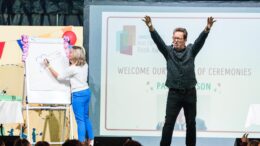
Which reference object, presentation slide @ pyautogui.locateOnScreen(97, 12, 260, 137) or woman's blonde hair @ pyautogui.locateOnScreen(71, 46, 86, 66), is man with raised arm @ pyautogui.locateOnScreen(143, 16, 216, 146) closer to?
woman's blonde hair @ pyautogui.locateOnScreen(71, 46, 86, 66)

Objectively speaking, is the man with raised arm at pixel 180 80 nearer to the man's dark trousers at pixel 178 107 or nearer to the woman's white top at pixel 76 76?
the man's dark trousers at pixel 178 107

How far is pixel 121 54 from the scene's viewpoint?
8.85 m

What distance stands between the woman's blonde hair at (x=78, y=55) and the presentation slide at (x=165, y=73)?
93 cm

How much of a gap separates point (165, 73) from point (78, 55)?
4.72 ft

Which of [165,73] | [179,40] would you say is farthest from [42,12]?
[179,40]

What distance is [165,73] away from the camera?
29.0 ft

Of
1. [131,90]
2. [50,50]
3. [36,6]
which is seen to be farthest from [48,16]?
[131,90]

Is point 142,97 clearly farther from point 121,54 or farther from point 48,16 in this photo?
point 48,16

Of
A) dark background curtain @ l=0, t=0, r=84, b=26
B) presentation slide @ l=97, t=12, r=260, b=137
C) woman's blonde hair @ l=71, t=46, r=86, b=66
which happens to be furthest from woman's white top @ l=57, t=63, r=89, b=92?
dark background curtain @ l=0, t=0, r=84, b=26

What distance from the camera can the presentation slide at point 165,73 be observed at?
8812mm

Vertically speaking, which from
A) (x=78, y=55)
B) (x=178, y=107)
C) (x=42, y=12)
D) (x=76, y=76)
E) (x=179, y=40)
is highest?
(x=42, y=12)

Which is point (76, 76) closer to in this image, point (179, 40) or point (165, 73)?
point (165, 73)

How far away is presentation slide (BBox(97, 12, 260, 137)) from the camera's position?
347 inches

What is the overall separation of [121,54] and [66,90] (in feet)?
3.50
